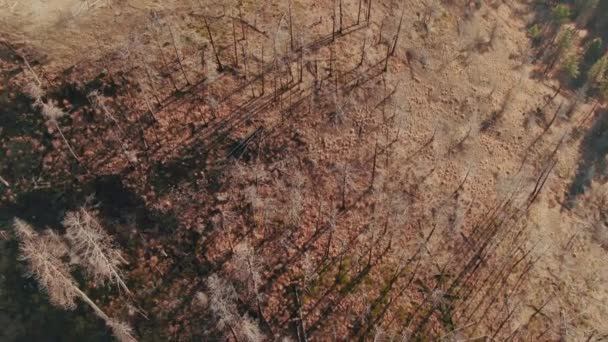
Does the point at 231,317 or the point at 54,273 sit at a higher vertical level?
the point at 54,273

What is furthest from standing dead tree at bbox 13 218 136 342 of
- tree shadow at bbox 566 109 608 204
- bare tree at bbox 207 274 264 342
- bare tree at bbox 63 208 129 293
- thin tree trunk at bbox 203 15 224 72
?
tree shadow at bbox 566 109 608 204

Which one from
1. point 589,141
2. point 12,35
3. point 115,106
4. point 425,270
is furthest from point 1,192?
point 589,141

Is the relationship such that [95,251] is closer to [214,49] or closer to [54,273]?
[54,273]

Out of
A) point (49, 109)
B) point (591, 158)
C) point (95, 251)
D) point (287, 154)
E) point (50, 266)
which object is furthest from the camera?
point (591, 158)

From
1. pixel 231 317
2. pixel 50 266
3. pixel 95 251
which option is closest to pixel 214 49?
pixel 95 251

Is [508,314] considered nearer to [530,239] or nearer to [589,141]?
[530,239]

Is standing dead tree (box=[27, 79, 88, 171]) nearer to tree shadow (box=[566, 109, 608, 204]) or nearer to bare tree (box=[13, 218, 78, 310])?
bare tree (box=[13, 218, 78, 310])

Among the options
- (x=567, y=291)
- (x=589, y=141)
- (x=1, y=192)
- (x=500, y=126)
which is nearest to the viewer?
(x=1, y=192)
